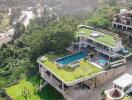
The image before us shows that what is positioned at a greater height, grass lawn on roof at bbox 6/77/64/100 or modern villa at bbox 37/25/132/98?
modern villa at bbox 37/25/132/98

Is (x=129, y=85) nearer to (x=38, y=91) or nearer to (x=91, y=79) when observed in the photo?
(x=91, y=79)

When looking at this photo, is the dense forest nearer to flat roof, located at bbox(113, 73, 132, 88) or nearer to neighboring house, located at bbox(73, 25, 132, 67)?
neighboring house, located at bbox(73, 25, 132, 67)

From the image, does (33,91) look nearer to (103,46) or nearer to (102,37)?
(103,46)

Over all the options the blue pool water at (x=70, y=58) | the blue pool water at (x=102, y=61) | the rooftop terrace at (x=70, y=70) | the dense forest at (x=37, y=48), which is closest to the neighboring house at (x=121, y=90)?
the rooftop terrace at (x=70, y=70)

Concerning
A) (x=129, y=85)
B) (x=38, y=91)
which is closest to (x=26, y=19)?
(x=38, y=91)

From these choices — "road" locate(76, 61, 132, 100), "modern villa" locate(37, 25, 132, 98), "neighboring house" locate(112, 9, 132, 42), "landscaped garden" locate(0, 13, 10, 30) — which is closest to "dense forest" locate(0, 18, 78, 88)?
"modern villa" locate(37, 25, 132, 98)

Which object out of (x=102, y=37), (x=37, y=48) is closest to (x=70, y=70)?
(x=37, y=48)

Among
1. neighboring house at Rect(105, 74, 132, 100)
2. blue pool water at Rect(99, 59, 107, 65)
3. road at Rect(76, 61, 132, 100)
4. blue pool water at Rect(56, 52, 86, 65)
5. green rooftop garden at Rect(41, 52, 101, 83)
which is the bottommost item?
road at Rect(76, 61, 132, 100)
